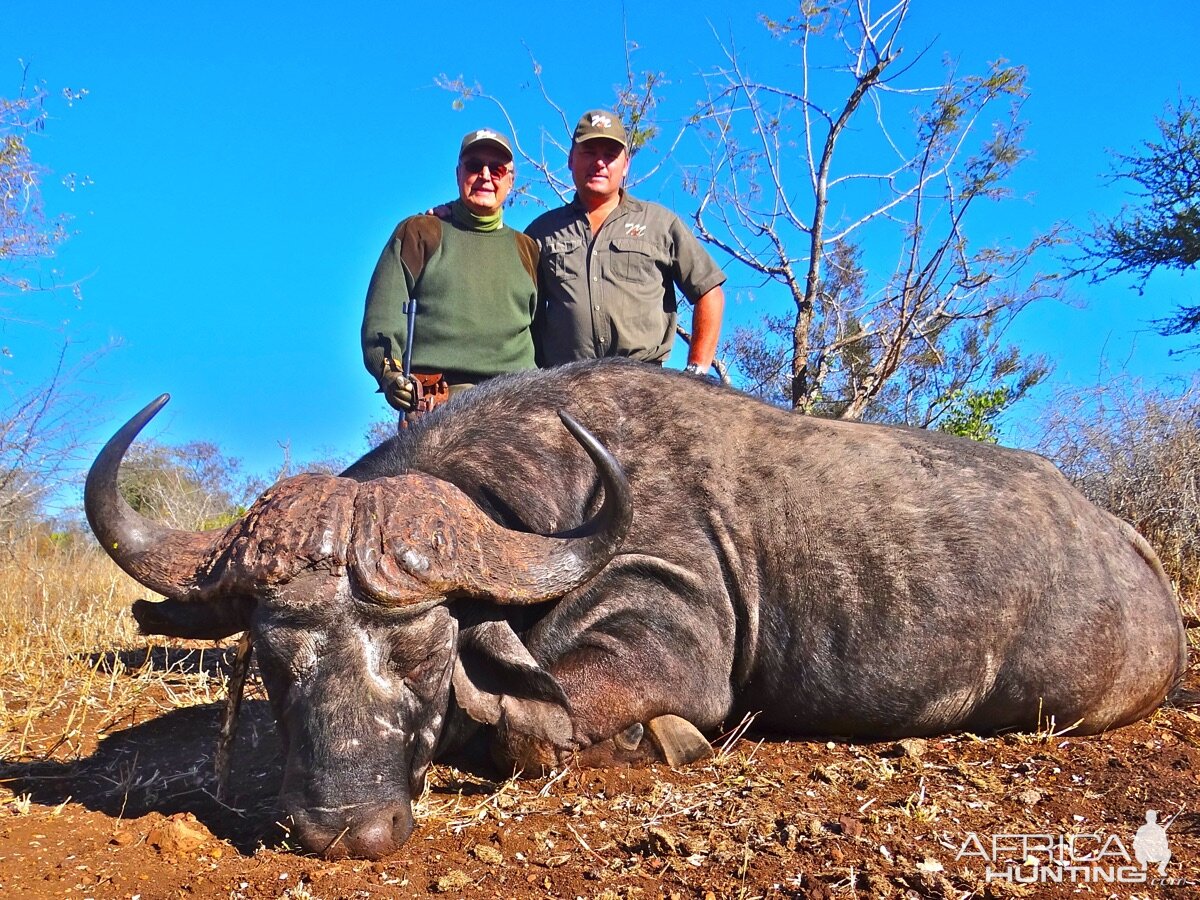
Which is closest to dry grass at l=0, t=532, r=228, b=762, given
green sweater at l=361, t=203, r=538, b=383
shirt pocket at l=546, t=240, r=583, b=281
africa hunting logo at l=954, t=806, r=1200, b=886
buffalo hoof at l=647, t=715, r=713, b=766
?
green sweater at l=361, t=203, r=538, b=383

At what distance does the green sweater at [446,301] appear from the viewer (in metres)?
6.29

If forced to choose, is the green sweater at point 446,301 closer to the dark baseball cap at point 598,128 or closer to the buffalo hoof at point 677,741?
the dark baseball cap at point 598,128

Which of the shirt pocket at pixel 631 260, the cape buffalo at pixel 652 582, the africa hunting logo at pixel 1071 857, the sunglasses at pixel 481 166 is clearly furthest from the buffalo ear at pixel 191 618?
the shirt pocket at pixel 631 260

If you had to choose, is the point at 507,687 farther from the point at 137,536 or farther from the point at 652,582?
the point at 137,536

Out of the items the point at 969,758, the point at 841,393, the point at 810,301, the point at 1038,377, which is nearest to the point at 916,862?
the point at 969,758

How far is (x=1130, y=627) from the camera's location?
15.1 ft

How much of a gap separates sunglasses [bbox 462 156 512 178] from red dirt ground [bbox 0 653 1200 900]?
3.84 m

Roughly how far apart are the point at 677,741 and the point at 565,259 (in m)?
3.78

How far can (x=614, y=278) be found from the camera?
6.63 m

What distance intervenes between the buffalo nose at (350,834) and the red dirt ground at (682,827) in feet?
0.18

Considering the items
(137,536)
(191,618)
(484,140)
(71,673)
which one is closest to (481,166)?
(484,140)

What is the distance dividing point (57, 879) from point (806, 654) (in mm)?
2946

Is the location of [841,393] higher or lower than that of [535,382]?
higher

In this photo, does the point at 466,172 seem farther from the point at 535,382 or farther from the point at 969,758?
the point at 969,758
